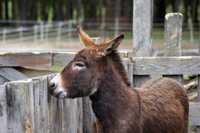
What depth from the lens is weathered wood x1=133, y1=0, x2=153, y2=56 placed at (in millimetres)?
7258

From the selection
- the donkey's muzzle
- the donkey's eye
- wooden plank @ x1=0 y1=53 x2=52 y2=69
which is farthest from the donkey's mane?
wooden plank @ x1=0 y1=53 x2=52 y2=69

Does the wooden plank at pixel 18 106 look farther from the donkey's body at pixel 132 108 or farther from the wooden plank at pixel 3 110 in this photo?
the donkey's body at pixel 132 108

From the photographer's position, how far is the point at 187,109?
22.7 feet

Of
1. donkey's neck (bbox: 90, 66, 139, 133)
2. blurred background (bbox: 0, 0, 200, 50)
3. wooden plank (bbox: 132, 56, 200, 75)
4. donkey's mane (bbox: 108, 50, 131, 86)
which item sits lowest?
blurred background (bbox: 0, 0, 200, 50)

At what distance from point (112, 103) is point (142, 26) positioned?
1661 mm

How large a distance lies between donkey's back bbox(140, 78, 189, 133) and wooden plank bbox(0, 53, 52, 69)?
132cm

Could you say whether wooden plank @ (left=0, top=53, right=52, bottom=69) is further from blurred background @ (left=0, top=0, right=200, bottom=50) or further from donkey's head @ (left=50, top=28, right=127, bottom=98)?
blurred background @ (left=0, top=0, right=200, bottom=50)

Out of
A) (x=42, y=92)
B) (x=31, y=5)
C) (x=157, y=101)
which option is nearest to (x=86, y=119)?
(x=157, y=101)

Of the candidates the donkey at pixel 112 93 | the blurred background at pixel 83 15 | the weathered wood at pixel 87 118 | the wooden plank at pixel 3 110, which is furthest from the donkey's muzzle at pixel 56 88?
the blurred background at pixel 83 15

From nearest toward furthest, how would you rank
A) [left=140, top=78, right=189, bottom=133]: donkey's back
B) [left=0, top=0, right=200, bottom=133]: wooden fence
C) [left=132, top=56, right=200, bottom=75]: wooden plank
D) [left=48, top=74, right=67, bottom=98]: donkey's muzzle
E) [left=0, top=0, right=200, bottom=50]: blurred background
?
[left=48, top=74, right=67, bottom=98]: donkey's muzzle
[left=140, top=78, right=189, bottom=133]: donkey's back
[left=0, top=0, right=200, bottom=133]: wooden fence
[left=132, top=56, right=200, bottom=75]: wooden plank
[left=0, top=0, right=200, bottom=50]: blurred background

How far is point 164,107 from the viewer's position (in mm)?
6426

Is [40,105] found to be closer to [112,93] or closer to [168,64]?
[112,93]

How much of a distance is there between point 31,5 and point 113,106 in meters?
40.2

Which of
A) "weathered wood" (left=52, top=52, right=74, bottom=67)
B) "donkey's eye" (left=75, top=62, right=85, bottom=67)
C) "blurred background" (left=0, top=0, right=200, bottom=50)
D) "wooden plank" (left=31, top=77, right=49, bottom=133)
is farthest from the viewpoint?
"blurred background" (left=0, top=0, right=200, bottom=50)
